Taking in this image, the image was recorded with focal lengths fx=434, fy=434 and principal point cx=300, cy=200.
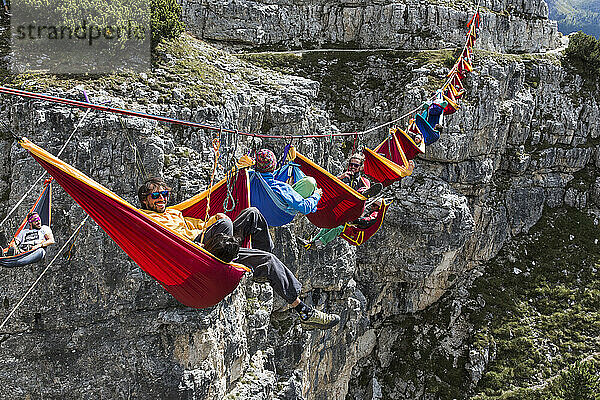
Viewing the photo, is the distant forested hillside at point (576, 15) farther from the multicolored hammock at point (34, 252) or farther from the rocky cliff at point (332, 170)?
the multicolored hammock at point (34, 252)

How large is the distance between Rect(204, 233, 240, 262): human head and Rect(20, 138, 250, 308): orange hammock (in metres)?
Answer: 0.11

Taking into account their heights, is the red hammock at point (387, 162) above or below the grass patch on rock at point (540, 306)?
above

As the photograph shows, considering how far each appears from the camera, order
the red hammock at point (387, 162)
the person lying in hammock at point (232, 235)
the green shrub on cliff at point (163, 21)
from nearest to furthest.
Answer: the person lying in hammock at point (232, 235), the green shrub on cliff at point (163, 21), the red hammock at point (387, 162)

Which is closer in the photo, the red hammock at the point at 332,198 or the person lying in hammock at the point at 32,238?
the person lying in hammock at the point at 32,238

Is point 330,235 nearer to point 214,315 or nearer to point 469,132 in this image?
point 214,315

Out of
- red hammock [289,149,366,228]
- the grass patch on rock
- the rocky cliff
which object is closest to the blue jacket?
red hammock [289,149,366,228]

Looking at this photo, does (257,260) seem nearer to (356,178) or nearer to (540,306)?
(356,178)

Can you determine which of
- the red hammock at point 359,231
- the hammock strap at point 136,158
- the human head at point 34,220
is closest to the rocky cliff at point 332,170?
the hammock strap at point 136,158

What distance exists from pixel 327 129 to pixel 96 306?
9196 mm


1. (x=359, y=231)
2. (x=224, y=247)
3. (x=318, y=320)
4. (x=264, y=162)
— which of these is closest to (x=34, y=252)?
(x=224, y=247)

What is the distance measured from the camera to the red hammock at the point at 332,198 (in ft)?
27.8

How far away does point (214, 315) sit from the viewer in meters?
8.91

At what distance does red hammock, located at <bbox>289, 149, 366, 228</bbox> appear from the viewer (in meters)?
8.47

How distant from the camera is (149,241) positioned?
4961mm
